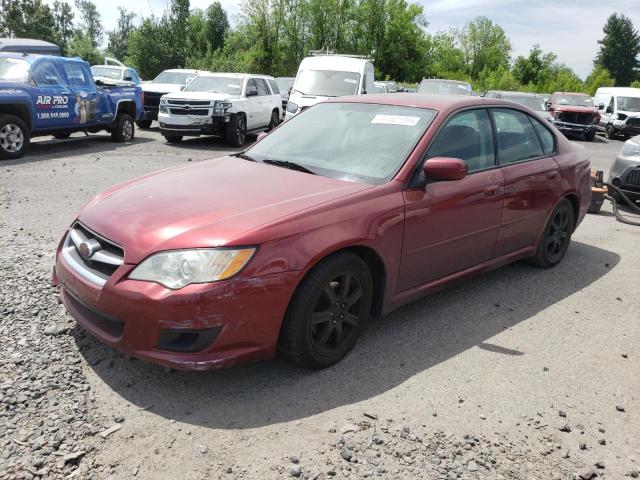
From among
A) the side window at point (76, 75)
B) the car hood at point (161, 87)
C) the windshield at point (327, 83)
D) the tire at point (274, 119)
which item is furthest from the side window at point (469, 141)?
the car hood at point (161, 87)

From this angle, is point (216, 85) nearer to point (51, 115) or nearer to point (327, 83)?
point (327, 83)

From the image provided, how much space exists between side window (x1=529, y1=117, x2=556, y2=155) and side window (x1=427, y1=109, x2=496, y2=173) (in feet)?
2.91

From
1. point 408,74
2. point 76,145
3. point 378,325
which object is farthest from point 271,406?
point 408,74

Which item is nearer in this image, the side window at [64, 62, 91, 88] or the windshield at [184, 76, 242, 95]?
the side window at [64, 62, 91, 88]

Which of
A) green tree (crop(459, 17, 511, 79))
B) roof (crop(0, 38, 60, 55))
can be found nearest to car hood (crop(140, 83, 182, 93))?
roof (crop(0, 38, 60, 55))

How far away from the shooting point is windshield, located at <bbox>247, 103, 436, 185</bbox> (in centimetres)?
391

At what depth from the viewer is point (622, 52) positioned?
9506cm

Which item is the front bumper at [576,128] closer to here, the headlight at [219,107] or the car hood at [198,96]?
the car hood at [198,96]

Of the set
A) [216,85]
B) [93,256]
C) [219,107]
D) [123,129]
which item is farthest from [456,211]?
[216,85]

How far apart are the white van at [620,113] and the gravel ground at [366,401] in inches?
816

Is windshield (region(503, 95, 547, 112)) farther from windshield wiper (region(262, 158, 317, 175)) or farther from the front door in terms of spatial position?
windshield wiper (region(262, 158, 317, 175))

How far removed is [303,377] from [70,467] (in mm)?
1349

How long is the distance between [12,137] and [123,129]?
11.7 ft

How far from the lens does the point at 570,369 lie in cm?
370
